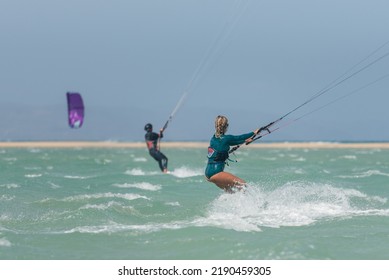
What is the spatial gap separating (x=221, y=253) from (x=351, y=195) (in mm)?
8219

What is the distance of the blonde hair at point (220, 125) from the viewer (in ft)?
42.5

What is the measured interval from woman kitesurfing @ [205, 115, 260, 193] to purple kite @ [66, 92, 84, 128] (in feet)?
83.7

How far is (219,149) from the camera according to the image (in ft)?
43.0

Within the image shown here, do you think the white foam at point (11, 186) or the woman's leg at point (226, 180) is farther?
the white foam at point (11, 186)

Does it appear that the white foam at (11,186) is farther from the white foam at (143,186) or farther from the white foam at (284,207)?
the white foam at (284,207)

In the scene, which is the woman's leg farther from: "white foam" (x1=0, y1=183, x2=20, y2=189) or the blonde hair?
"white foam" (x1=0, y1=183, x2=20, y2=189)

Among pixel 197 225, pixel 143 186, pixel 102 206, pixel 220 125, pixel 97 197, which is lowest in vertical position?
pixel 197 225

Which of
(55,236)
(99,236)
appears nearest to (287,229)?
(99,236)

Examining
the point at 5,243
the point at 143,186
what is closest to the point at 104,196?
the point at 143,186

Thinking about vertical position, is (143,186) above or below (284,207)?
above

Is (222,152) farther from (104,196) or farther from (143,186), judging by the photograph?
(143,186)

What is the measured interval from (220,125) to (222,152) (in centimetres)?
58

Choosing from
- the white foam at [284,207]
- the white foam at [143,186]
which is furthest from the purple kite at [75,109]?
the white foam at [284,207]

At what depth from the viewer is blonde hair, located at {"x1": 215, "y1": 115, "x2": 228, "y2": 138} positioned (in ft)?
42.5
